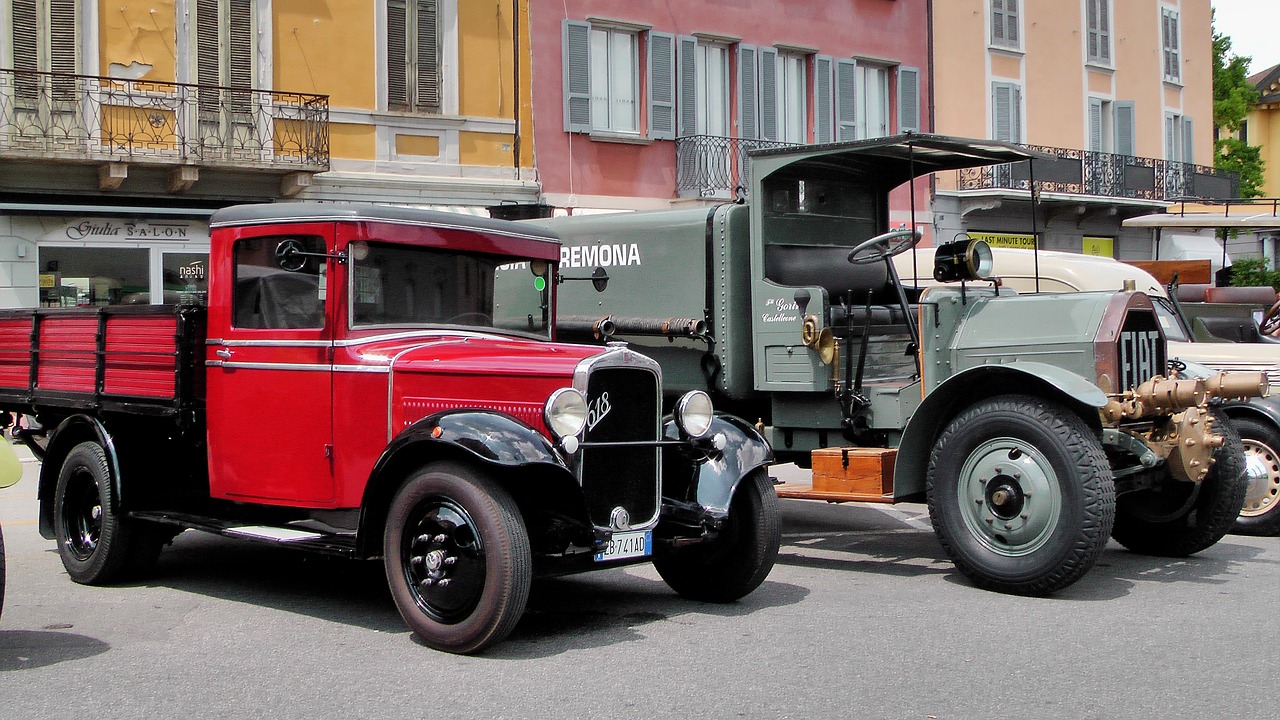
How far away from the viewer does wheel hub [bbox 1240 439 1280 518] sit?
10.2 m

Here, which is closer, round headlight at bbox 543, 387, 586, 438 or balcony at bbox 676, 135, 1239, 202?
round headlight at bbox 543, 387, 586, 438

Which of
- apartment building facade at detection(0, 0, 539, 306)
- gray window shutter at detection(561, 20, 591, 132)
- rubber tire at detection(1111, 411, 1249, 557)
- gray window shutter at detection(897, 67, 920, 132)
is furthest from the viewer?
gray window shutter at detection(897, 67, 920, 132)

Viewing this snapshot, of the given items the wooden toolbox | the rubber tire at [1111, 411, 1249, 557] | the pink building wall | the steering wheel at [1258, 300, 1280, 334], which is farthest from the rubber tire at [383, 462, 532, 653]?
the pink building wall

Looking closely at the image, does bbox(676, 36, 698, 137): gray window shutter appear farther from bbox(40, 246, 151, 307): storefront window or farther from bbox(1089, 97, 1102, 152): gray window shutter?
bbox(1089, 97, 1102, 152): gray window shutter

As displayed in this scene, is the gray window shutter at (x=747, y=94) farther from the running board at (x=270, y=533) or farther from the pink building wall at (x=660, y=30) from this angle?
the running board at (x=270, y=533)

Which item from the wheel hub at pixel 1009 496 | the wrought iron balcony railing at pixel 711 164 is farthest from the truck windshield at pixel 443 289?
the wrought iron balcony railing at pixel 711 164

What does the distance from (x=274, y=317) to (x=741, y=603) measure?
2999 millimetres

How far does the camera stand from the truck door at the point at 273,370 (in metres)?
6.97

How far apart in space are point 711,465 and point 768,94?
17.8 metres

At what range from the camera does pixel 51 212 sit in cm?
1739

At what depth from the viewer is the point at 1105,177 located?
2942cm

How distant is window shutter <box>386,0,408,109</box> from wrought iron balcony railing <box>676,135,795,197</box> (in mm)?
5031

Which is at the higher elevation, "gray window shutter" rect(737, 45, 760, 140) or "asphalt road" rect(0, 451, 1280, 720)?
"gray window shutter" rect(737, 45, 760, 140)

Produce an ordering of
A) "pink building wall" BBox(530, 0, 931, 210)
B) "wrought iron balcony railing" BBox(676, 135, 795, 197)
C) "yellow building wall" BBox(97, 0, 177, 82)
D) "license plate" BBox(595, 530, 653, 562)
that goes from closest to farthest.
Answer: "license plate" BBox(595, 530, 653, 562)
"yellow building wall" BBox(97, 0, 177, 82)
"pink building wall" BBox(530, 0, 931, 210)
"wrought iron balcony railing" BBox(676, 135, 795, 197)
